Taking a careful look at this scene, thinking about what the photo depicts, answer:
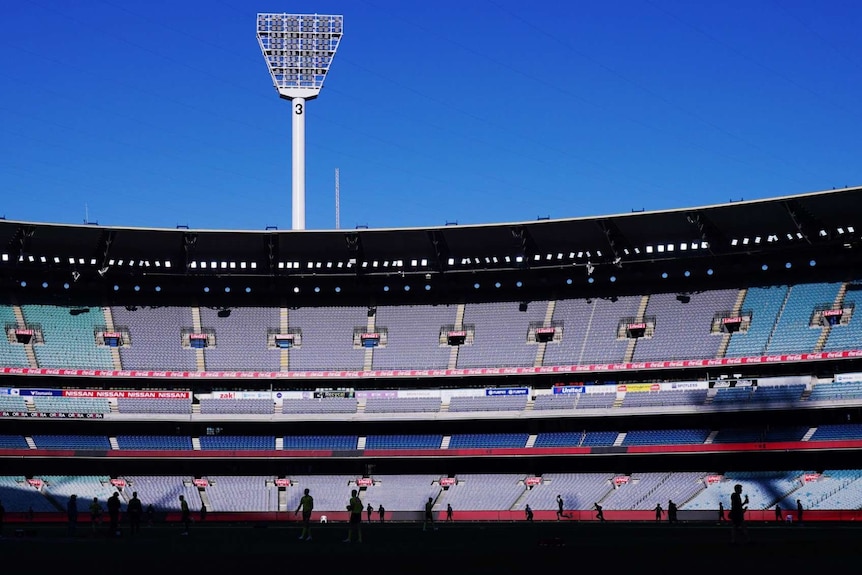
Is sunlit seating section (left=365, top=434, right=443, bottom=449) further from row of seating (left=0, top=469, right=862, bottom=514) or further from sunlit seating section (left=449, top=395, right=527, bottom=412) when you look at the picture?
sunlit seating section (left=449, top=395, right=527, bottom=412)

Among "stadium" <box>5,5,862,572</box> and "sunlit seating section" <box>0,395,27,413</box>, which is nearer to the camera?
"stadium" <box>5,5,862,572</box>

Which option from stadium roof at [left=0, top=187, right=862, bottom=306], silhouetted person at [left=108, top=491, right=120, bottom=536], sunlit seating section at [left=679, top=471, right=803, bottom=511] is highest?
stadium roof at [left=0, top=187, right=862, bottom=306]

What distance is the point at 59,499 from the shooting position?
201 feet

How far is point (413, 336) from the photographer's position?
6981 cm

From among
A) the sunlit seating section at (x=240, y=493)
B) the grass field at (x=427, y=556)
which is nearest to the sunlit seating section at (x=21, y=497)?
the sunlit seating section at (x=240, y=493)

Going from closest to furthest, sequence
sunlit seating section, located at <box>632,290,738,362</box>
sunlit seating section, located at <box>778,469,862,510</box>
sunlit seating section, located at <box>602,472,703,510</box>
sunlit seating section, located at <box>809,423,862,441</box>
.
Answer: sunlit seating section, located at <box>778,469,862,510</box>
sunlit seating section, located at <box>809,423,862,441</box>
sunlit seating section, located at <box>602,472,703,510</box>
sunlit seating section, located at <box>632,290,738,362</box>

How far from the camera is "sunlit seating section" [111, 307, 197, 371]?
66944 mm

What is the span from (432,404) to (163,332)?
60.2 ft

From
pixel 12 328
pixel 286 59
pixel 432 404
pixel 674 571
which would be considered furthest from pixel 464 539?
pixel 286 59

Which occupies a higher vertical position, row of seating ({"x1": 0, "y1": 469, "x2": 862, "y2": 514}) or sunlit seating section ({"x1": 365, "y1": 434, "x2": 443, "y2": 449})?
sunlit seating section ({"x1": 365, "y1": 434, "x2": 443, "y2": 449})

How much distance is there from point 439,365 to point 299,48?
24992 millimetres

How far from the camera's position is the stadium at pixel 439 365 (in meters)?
60.9

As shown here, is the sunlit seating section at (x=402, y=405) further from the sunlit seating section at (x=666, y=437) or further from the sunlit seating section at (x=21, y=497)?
the sunlit seating section at (x=21, y=497)

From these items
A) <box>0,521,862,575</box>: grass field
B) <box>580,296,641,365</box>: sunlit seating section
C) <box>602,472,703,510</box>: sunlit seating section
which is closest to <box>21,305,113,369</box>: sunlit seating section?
<box>580,296,641,365</box>: sunlit seating section
